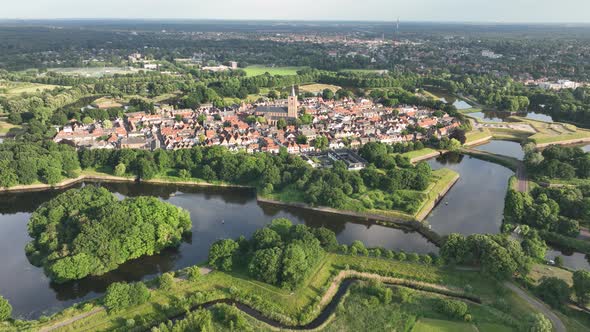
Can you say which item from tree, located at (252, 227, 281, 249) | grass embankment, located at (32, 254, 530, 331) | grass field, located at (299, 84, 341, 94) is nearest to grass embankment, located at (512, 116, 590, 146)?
grass embankment, located at (32, 254, 530, 331)

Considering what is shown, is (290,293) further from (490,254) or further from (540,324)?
(540,324)

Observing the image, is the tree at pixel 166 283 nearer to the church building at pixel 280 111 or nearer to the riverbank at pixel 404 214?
the riverbank at pixel 404 214

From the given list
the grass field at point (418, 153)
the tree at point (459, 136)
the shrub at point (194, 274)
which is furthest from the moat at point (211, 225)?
the tree at point (459, 136)

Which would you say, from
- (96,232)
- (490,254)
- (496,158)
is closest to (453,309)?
(490,254)

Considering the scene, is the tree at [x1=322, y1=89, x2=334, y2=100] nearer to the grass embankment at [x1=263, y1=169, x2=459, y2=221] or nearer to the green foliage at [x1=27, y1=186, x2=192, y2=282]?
the grass embankment at [x1=263, y1=169, x2=459, y2=221]

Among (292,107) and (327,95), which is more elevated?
(292,107)

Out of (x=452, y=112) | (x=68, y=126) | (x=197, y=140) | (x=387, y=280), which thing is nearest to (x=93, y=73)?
(x=68, y=126)
